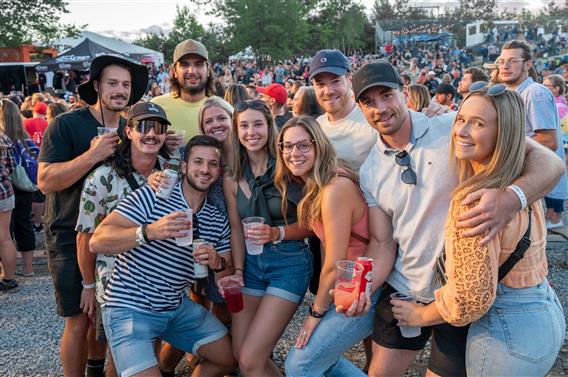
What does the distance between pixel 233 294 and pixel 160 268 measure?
476 mm

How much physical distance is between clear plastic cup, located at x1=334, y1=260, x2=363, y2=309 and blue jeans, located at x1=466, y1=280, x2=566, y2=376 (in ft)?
2.05

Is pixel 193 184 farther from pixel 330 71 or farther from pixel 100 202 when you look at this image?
pixel 330 71

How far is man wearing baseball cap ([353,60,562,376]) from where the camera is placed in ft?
8.05

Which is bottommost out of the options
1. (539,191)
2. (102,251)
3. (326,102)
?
(102,251)

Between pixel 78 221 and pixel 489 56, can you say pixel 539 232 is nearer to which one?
pixel 78 221

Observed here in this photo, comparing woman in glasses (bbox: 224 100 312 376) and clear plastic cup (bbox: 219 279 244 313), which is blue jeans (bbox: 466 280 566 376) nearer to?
woman in glasses (bbox: 224 100 312 376)

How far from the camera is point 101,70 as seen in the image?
3377 millimetres

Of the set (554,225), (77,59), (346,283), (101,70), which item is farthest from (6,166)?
(77,59)

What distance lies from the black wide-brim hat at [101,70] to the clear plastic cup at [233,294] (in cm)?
148

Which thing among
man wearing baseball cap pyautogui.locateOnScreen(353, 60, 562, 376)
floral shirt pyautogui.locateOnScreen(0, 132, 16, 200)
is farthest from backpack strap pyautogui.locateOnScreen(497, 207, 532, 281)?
floral shirt pyautogui.locateOnScreen(0, 132, 16, 200)

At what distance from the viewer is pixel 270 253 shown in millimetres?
3258

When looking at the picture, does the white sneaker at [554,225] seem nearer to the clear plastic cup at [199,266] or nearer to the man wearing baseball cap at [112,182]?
the clear plastic cup at [199,266]

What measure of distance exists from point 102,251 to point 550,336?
235 centimetres

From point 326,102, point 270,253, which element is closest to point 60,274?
point 270,253
